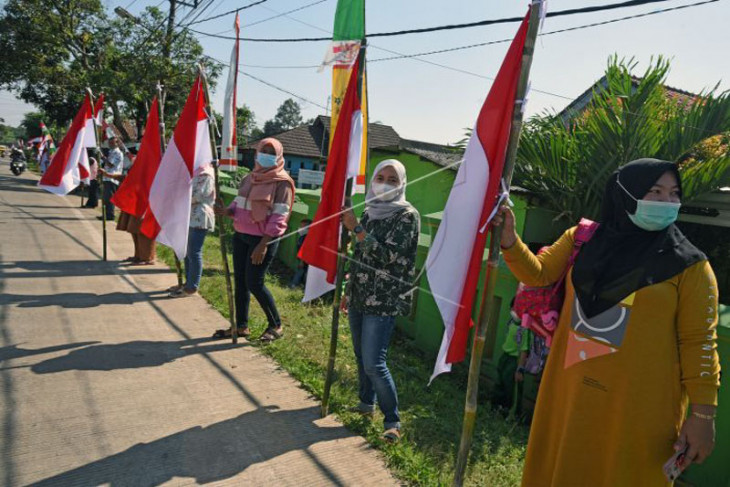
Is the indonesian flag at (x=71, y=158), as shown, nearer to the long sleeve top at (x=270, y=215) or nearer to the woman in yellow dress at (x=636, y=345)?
the long sleeve top at (x=270, y=215)

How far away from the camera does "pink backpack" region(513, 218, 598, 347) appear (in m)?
2.35

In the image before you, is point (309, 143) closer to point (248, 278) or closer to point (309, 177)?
point (309, 177)

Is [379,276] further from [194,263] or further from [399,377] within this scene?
[194,263]

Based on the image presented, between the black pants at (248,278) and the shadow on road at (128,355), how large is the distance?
0.36 meters

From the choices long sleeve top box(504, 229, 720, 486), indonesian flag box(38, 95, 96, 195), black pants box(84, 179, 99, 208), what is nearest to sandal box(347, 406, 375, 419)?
long sleeve top box(504, 229, 720, 486)

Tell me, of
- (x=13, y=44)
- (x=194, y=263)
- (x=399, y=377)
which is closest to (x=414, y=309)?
(x=399, y=377)

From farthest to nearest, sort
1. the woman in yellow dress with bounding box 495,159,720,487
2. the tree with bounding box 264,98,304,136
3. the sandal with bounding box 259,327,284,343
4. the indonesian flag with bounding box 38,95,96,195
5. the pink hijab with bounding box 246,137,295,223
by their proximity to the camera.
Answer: the tree with bounding box 264,98,304,136 < the indonesian flag with bounding box 38,95,96,195 < the sandal with bounding box 259,327,284,343 < the pink hijab with bounding box 246,137,295,223 < the woman in yellow dress with bounding box 495,159,720,487

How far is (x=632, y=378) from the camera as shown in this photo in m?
2.04

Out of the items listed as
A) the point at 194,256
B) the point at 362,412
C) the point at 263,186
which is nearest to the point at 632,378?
the point at 362,412

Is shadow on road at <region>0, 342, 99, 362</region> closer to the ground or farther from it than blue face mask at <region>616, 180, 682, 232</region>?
closer to the ground

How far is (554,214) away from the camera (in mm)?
5078

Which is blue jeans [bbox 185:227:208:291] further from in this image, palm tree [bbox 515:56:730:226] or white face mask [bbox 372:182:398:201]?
palm tree [bbox 515:56:730:226]

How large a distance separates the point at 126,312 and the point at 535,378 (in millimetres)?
4246

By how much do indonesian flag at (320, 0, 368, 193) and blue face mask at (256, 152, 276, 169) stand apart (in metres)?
1.10
